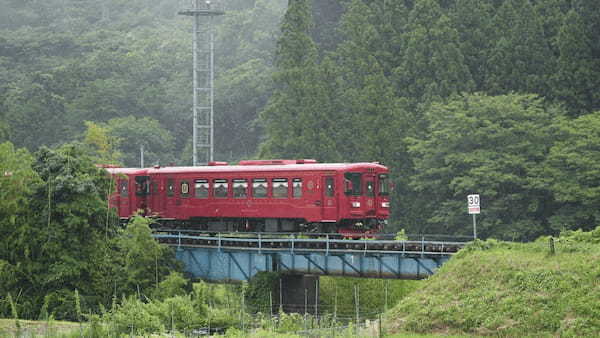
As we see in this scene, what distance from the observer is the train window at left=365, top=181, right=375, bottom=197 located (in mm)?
41844

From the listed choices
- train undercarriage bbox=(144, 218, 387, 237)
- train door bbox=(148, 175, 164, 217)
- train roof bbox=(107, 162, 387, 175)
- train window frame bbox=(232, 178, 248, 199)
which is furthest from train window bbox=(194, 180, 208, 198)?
train door bbox=(148, 175, 164, 217)

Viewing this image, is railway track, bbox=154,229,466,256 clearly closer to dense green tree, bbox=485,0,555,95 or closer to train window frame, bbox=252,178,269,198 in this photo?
train window frame, bbox=252,178,269,198

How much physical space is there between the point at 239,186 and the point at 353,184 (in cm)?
578

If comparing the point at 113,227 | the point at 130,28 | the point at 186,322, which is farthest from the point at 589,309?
the point at 130,28

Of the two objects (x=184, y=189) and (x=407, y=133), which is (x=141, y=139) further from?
(x=184, y=189)

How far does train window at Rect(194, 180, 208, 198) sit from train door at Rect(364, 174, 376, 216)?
8251 millimetres

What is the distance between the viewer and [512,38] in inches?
2414

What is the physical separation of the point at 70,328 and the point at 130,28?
97860 mm

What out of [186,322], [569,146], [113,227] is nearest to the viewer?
[186,322]

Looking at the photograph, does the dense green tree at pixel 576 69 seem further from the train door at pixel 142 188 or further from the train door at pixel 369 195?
the train door at pixel 142 188

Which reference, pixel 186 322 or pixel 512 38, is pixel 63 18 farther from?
pixel 186 322

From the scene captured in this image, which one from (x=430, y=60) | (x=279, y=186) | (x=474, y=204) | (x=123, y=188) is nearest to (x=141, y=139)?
(x=430, y=60)

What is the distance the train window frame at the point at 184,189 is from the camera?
4716 cm

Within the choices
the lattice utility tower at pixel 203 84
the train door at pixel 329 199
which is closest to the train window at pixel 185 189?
the train door at pixel 329 199
